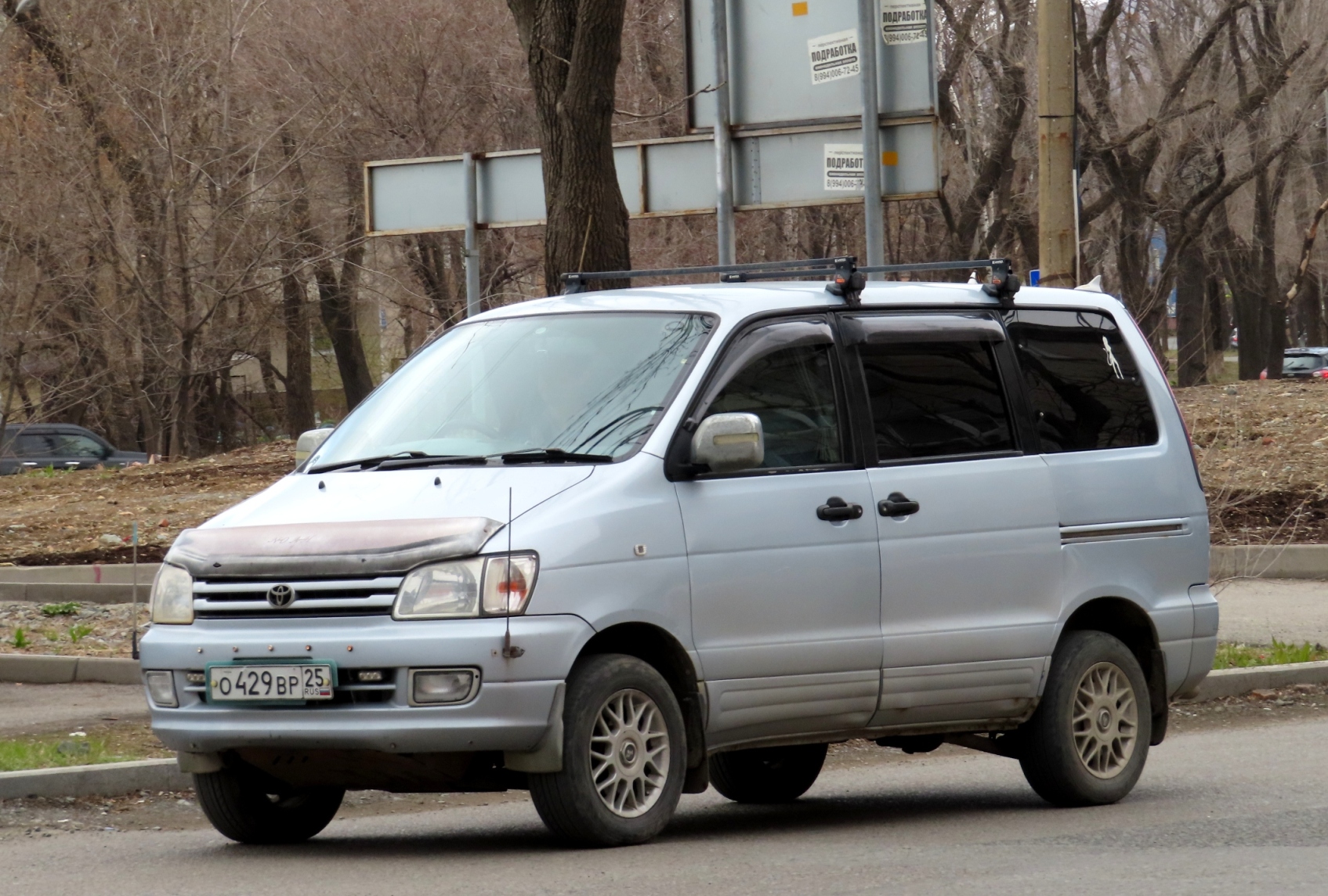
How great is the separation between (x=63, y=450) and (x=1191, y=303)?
27640 millimetres

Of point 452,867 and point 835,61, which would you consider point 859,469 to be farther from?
point 835,61

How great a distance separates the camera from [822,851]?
6.76 m

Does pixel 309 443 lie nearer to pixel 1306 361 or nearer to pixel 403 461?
pixel 403 461

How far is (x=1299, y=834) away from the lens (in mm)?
6996

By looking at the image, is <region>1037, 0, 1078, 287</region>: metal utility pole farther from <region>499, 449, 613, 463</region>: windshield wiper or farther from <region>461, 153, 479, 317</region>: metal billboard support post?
<region>499, 449, 613, 463</region>: windshield wiper

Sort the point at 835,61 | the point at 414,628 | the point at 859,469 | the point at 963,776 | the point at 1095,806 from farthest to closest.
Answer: the point at 835,61
the point at 963,776
the point at 1095,806
the point at 859,469
the point at 414,628

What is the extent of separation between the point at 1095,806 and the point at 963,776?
1370mm

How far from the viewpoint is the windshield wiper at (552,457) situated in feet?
22.3

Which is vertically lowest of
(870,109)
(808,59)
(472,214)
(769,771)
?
(769,771)

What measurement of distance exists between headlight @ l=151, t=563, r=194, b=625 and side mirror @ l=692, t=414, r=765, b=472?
5.65ft

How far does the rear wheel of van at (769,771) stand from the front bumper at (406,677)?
2257mm

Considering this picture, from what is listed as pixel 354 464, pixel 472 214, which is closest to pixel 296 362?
pixel 472 214

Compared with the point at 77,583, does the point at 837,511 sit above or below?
above

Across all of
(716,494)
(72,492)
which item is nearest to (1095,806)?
(716,494)
